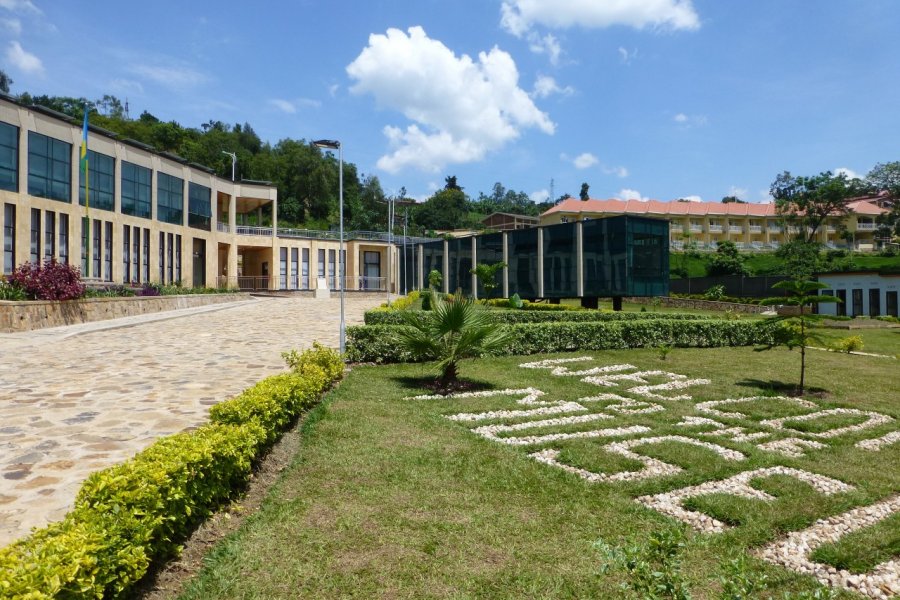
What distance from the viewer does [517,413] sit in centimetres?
863

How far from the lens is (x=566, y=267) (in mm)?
31734

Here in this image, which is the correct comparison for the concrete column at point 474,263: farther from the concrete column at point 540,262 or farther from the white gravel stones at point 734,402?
the white gravel stones at point 734,402

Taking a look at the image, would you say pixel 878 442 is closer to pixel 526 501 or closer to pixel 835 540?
pixel 835 540

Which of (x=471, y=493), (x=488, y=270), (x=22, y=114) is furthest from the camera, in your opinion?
(x=488, y=270)

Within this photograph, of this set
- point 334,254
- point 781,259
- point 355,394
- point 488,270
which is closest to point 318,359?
point 355,394

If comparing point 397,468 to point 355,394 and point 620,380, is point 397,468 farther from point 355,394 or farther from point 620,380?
point 620,380

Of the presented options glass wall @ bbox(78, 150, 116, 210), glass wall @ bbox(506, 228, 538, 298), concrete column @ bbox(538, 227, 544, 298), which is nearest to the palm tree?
concrete column @ bbox(538, 227, 544, 298)

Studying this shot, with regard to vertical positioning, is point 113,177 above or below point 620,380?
above

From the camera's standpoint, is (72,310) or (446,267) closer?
(72,310)

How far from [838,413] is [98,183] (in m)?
35.3

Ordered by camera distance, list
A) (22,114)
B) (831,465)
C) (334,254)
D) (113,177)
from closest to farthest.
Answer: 1. (831,465)
2. (22,114)
3. (113,177)
4. (334,254)

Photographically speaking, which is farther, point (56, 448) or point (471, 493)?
point (56, 448)

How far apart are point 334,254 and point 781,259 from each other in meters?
48.5

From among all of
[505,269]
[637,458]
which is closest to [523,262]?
[505,269]
